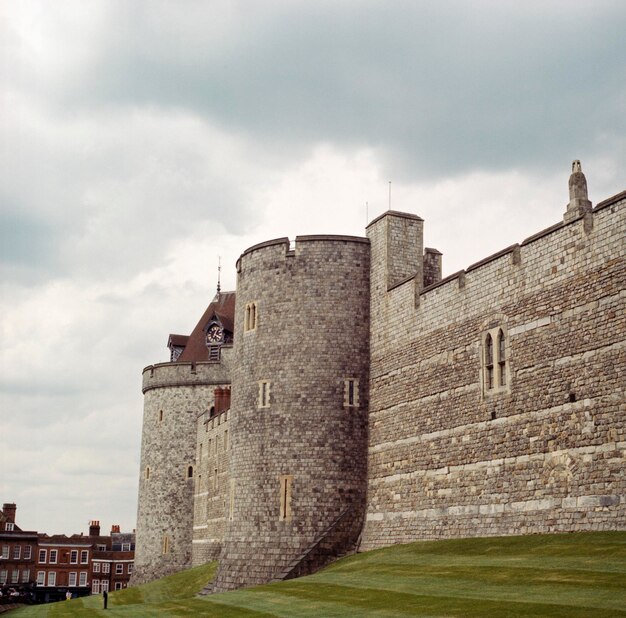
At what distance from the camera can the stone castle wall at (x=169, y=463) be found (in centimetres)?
4756

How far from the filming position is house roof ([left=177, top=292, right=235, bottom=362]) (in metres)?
52.7

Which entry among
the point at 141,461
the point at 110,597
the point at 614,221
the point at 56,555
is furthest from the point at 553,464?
the point at 56,555

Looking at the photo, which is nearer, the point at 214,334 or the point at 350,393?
the point at 350,393

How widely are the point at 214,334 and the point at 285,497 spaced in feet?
79.7

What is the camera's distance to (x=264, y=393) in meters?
30.5

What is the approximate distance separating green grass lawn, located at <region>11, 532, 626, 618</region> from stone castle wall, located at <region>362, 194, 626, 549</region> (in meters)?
0.91

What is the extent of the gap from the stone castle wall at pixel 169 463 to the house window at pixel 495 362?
26.5 m

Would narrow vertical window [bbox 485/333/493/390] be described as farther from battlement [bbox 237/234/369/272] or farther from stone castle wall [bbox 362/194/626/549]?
battlement [bbox 237/234/369/272]

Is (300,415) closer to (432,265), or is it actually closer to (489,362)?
(432,265)

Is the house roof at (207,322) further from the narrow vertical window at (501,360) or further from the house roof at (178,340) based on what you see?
the narrow vertical window at (501,360)

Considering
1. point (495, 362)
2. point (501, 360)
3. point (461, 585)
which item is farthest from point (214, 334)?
point (461, 585)

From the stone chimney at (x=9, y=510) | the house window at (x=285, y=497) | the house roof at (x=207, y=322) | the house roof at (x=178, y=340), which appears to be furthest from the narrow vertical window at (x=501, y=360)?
the stone chimney at (x=9, y=510)

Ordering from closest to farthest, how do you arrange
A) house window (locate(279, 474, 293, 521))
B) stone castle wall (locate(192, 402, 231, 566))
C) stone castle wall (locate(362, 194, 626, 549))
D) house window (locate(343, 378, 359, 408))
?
stone castle wall (locate(362, 194, 626, 549)) < house window (locate(279, 474, 293, 521)) < house window (locate(343, 378, 359, 408)) < stone castle wall (locate(192, 402, 231, 566))

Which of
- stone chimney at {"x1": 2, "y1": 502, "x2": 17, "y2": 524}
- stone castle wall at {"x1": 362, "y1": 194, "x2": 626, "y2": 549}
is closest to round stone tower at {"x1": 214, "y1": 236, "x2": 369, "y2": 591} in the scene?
stone castle wall at {"x1": 362, "y1": 194, "x2": 626, "y2": 549}
